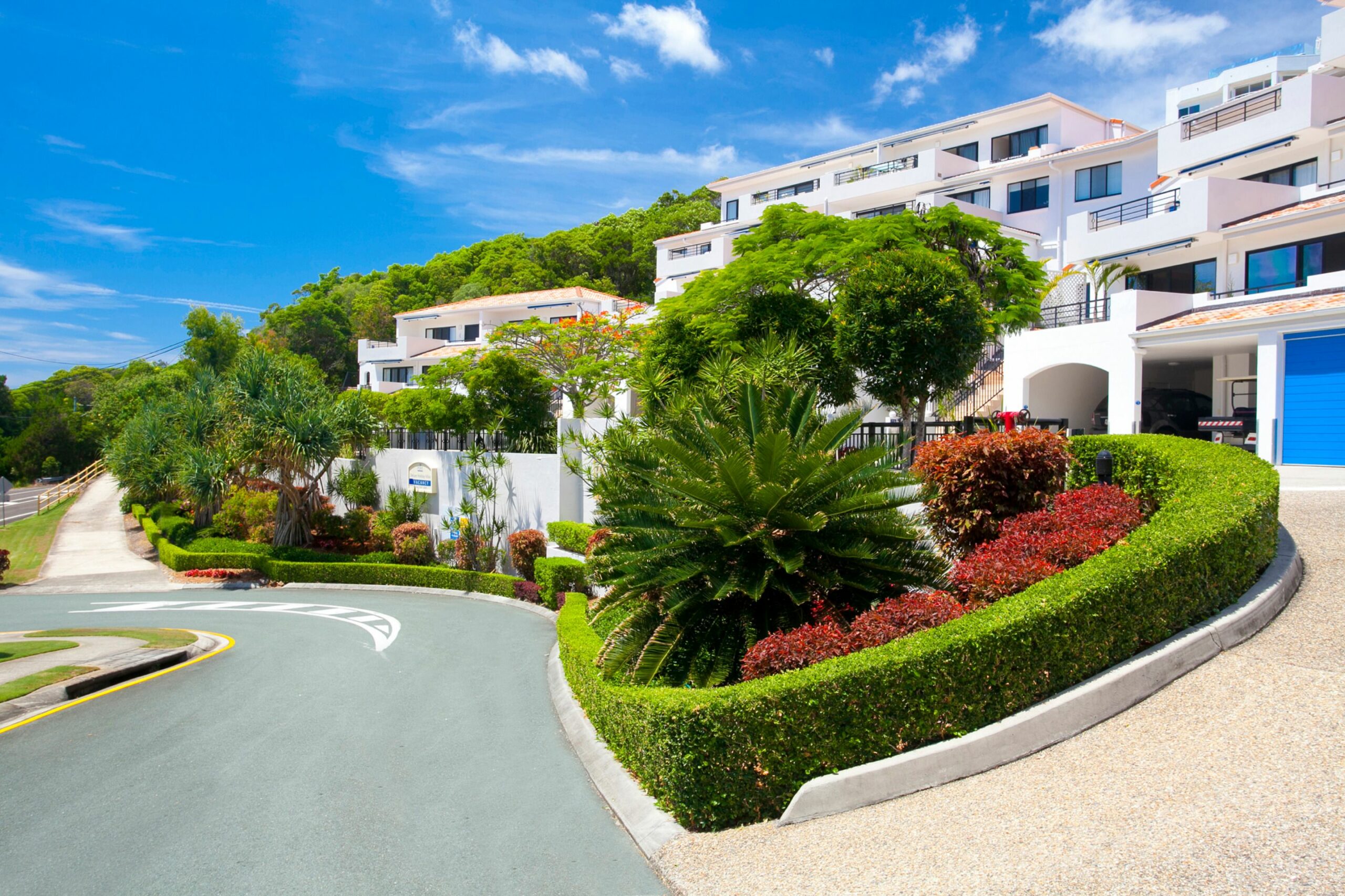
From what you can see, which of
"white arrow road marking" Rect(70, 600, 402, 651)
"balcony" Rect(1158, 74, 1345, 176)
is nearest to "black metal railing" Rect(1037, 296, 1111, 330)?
"balcony" Rect(1158, 74, 1345, 176)

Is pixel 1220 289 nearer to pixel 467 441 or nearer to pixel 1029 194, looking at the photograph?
pixel 1029 194

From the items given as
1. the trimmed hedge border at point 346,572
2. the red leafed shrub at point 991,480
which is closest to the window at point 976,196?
the trimmed hedge border at point 346,572

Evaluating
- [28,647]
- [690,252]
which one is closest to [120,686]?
[28,647]

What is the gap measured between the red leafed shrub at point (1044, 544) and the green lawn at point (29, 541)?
38176 millimetres

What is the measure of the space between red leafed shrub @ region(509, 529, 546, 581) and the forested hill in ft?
127

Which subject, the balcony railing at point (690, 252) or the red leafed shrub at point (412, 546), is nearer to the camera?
the red leafed shrub at point (412, 546)

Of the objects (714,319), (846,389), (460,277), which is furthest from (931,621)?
(460,277)

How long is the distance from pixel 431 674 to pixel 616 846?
8.65 m

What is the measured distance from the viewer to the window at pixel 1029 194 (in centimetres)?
3816

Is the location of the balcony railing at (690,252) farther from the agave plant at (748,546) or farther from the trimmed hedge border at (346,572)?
the agave plant at (748,546)

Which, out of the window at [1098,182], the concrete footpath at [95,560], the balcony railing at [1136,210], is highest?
the window at [1098,182]

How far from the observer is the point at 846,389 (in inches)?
763

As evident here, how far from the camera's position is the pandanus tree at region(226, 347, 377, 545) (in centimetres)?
3394

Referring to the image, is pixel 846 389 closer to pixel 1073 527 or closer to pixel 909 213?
pixel 909 213
